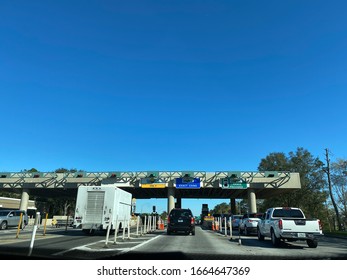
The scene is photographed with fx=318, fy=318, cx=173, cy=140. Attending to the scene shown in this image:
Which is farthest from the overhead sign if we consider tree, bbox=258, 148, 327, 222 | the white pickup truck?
the white pickup truck

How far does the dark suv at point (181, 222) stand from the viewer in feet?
76.0

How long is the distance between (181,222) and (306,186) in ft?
155

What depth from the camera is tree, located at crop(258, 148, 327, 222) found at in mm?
62125

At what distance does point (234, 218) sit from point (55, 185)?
100 feet

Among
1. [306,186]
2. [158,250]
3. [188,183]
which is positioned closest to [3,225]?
[188,183]

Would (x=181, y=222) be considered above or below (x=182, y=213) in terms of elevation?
below

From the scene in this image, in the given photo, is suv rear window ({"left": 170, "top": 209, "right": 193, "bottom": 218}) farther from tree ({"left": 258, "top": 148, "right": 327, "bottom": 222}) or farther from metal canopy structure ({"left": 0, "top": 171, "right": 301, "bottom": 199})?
tree ({"left": 258, "top": 148, "right": 327, "bottom": 222})

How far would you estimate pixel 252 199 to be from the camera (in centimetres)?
4956

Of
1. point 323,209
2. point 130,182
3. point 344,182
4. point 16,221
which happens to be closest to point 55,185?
point 130,182

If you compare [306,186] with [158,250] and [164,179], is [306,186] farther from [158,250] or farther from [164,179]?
[158,250]

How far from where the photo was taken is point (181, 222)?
2342cm

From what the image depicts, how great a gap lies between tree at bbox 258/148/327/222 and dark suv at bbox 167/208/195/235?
137 ft
